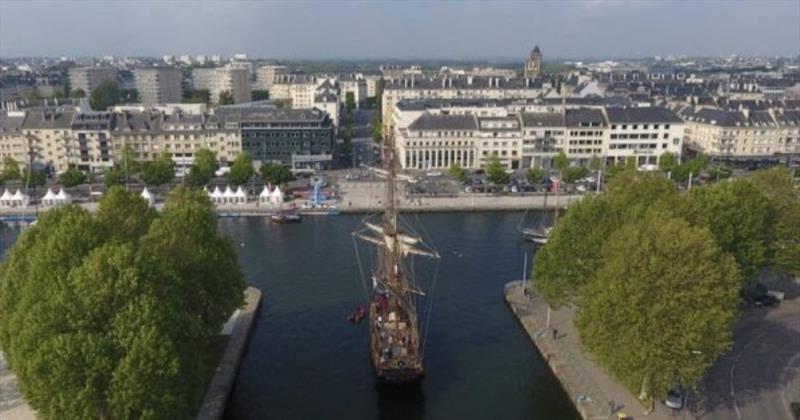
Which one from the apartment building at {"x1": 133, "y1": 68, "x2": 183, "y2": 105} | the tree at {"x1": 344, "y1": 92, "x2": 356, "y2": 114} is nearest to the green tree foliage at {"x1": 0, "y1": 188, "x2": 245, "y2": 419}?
the tree at {"x1": 344, "y1": 92, "x2": 356, "y2": 114}

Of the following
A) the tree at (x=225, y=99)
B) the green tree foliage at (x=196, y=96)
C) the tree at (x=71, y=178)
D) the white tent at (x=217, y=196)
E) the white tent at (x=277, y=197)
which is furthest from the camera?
the green tree foliage at (x=196, y=96)

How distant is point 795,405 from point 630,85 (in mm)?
130268

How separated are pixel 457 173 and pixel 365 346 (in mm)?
46385

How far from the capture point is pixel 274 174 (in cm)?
7719

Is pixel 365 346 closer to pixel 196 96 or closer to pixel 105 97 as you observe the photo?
pixel 105 97

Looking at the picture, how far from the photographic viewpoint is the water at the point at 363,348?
33.0m

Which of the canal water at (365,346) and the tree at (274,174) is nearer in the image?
the canal water at (365,346)

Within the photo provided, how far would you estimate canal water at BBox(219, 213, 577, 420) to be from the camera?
33.1 m

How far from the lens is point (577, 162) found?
94.1 m

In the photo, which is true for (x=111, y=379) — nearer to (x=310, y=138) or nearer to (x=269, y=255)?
(x=269, y=255)

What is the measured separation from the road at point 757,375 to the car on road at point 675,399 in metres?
0.52

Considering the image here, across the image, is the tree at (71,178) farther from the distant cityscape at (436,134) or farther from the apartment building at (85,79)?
the apartment building at (85,79)

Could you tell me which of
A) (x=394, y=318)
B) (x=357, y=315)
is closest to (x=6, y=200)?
(x=357, y=315)

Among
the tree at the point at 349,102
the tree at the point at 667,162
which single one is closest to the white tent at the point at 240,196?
the tree at the point at 667,162
